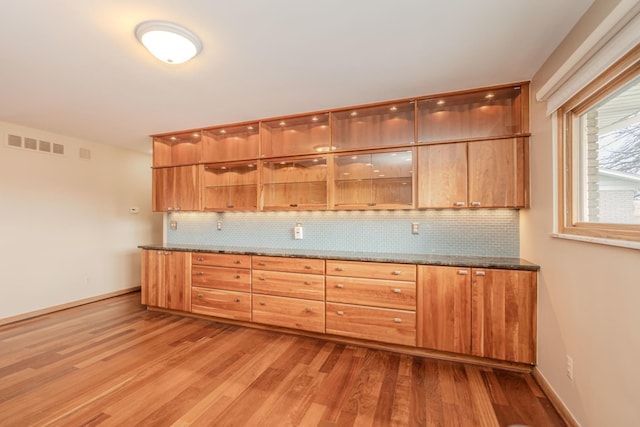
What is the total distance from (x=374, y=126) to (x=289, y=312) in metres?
2.19

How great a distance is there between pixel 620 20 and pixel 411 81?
1356 millimetres

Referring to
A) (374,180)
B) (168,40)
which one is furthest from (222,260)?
(168,40)

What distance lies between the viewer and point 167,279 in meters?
3.72

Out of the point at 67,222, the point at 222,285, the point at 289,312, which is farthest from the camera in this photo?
the point at 67,222

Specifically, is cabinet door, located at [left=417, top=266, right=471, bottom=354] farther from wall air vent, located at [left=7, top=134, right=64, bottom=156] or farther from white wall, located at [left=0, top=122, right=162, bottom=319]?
wall air vent, located at [left=7, top=134, right=64, bottom=156]

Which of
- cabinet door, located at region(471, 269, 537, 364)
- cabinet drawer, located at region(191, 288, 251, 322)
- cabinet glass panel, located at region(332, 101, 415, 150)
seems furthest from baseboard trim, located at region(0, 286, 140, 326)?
cabinet door, located at region(471, 269, 537, 364)

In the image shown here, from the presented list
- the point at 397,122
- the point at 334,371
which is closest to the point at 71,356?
the point at 334,371

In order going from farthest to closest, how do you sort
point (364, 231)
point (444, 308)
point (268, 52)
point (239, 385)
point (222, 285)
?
1. point (222, 285)
2. point (364, 231)
3. point (444, 308)
4. point (239, 385)
5. point (268, 52)

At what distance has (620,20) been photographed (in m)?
1.28

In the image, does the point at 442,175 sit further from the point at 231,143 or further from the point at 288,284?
the point at 231,143

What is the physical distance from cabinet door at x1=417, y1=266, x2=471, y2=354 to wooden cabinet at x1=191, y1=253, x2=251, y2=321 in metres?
1.87

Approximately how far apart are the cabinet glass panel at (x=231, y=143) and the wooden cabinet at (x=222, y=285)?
126 centimetres

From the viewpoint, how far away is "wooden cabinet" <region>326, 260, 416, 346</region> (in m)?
2.61

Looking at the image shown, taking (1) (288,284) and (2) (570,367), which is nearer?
(2) (570,367)
